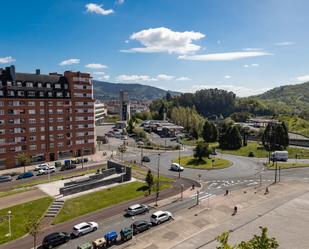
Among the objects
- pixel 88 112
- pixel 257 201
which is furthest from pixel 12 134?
pixel 257 201

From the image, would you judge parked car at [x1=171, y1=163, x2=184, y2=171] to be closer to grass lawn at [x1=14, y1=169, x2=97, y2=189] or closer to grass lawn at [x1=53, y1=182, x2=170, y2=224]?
grass lawn at [x1=53, y1=182, x2=170, y2=224]

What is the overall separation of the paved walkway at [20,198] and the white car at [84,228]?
51.7 ft

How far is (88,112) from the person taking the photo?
319 ft

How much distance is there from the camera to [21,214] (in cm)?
4691

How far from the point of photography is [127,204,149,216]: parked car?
4822 cm

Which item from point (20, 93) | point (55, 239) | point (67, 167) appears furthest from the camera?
point (20, 93)

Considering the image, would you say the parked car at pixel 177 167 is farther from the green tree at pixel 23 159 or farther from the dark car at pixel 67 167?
the green tree at pixel 23 159

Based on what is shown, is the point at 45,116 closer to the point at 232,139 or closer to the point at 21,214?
the point at 21,214

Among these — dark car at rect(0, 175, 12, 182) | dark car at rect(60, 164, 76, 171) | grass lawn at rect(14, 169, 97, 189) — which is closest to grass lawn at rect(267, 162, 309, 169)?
grass lawn at rect(14, 169, 97, 189)

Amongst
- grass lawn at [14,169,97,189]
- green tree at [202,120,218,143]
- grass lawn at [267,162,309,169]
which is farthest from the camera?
green tree at [202,120,218,143]

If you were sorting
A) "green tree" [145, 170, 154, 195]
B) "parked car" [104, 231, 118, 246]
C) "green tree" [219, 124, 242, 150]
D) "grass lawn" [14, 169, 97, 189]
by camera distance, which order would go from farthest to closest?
"green tree" [219, 124, 242, 150]
"grass lawn" [14, 169, 97, 189]
"green tree" [145, 170, 154, 195]
"parked car" [104, 231, 118, 246]

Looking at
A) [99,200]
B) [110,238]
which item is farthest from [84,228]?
[99,200]

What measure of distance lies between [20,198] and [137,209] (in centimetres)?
2282

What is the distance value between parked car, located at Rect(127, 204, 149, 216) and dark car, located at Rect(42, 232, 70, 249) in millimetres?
11606
